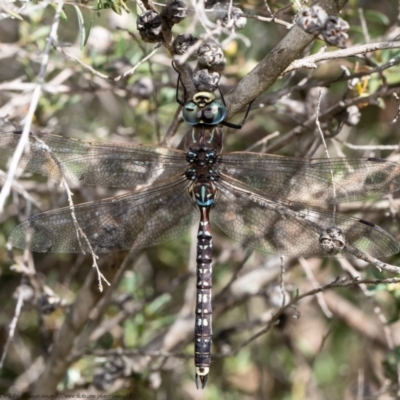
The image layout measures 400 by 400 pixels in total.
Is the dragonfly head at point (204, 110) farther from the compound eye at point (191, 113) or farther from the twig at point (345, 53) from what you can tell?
the twig at point (345, 53)

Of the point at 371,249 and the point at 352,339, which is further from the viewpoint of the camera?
the point at 352,339

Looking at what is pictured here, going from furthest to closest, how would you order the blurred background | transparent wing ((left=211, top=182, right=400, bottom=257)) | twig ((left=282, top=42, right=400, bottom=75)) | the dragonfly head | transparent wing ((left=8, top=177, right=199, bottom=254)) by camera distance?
the blurred background
transparent wing ((left=8, top=177, right=199, bottom=254))
transparent wing ((left=211, top=182, right=400, bottom=257))
the dragonfly head
twig ((left=282, top=42, right=400, bottom=75))

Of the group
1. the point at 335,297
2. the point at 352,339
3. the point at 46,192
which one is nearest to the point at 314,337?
the point at 352,339

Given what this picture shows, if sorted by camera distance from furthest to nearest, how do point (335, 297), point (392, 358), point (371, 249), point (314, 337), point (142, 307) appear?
point (314, 337) < point (335, 297) < point (142, 307) < point (392, 358) < point (371, 249)

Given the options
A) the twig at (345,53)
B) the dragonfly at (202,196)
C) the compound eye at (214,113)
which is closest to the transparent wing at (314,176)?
the dragonfly at (202,196)

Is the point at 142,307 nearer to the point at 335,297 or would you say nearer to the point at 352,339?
the point at 335,297

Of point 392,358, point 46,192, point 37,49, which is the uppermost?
point 37,49

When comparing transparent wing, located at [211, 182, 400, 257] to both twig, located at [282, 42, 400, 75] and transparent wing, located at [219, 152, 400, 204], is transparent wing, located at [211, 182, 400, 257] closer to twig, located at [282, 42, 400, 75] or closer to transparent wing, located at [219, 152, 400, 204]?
transparent wing, located at [219, 152, 400, 204]

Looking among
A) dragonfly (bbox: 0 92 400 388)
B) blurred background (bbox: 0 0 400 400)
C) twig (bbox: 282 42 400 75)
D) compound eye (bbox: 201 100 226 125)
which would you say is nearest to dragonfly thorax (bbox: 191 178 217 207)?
dragonfly (bbox: 0 92 400 388)

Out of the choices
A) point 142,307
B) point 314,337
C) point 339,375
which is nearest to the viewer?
point 142,307
